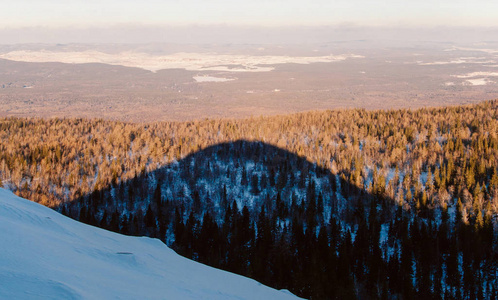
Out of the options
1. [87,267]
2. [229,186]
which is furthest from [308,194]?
[87,267]

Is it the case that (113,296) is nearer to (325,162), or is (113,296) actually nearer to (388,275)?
(388,275)

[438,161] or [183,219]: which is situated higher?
[438,161]

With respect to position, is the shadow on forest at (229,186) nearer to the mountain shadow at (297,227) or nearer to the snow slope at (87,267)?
the mountain shadow at (297,227)

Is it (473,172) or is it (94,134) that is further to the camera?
(94,134)

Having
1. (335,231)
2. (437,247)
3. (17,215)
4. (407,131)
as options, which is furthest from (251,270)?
(407,131)

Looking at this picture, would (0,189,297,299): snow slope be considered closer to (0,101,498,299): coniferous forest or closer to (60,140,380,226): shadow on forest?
(0,101,498,299): coniferous forest

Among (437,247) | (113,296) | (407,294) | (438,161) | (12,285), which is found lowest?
(407,294)

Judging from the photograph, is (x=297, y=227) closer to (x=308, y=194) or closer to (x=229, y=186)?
(x=308, y=194)
